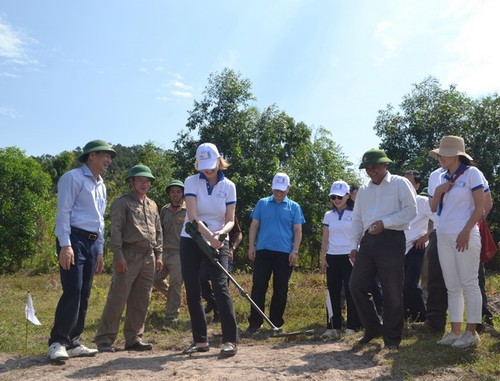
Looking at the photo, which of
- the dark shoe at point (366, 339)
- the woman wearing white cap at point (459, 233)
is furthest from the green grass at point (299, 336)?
the woman wearing white cap at point (459, 233)

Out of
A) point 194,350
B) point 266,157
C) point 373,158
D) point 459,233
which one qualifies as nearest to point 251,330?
point 194,350

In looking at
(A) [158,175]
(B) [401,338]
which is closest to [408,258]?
(B) [401,338]

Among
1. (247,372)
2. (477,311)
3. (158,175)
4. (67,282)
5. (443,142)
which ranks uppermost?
(158,175)

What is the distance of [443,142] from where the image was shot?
Result: 17.1 ft

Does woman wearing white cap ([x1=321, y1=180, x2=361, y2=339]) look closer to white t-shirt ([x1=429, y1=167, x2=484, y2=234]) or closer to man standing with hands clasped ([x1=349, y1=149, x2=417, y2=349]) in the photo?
man standing with hands clasped ([x1=349, y1=149, x2=417, y2=349])

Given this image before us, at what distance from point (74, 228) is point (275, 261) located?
8.98 feet

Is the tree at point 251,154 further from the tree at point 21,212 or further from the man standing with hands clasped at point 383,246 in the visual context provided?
the man standing with hands clasped at point 383,246

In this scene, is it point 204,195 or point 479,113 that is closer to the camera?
point 204,195

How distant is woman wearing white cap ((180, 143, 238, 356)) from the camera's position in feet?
16.8

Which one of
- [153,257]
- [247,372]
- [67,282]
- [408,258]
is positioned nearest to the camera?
[247,372]

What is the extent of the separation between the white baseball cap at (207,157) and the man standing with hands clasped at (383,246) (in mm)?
1483

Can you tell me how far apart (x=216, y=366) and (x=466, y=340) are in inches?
91.3

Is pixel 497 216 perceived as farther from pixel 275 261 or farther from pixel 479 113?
pixel 275 261

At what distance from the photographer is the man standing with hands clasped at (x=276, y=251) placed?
680 cm
